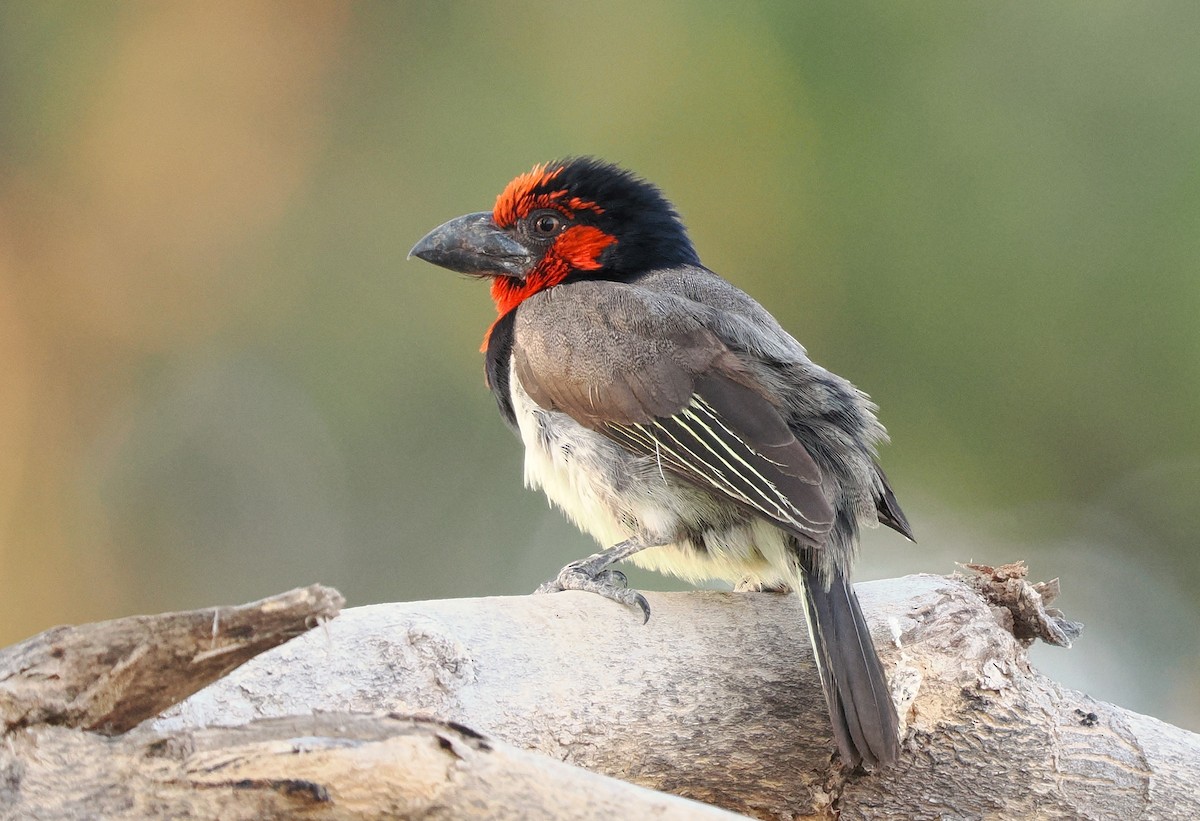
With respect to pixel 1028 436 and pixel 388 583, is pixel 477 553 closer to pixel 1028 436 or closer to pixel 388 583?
pixel 388 583

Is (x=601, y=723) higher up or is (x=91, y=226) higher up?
(x=91, y=226)

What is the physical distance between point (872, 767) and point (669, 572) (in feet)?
3.23

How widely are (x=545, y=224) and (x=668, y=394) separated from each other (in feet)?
3.23

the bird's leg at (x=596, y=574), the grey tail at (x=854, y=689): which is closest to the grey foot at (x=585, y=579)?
the bird's leg at (x=596, y=574)

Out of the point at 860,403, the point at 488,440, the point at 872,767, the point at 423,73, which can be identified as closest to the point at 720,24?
the point at 423,73

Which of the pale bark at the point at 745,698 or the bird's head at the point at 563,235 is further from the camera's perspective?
the bird's head at the point at 563,235

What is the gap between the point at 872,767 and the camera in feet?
8.09

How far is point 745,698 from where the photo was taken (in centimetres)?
249

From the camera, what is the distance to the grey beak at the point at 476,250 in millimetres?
3844

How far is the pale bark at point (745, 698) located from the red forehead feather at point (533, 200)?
4.97 feet

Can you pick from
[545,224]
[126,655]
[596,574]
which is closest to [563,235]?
[545,224]

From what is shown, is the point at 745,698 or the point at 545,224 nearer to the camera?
the point at 745,698

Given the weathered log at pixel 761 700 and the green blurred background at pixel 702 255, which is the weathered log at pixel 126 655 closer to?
the weathered log at pixel 761 700

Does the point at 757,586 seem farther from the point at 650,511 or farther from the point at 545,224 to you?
the point at 545,224
